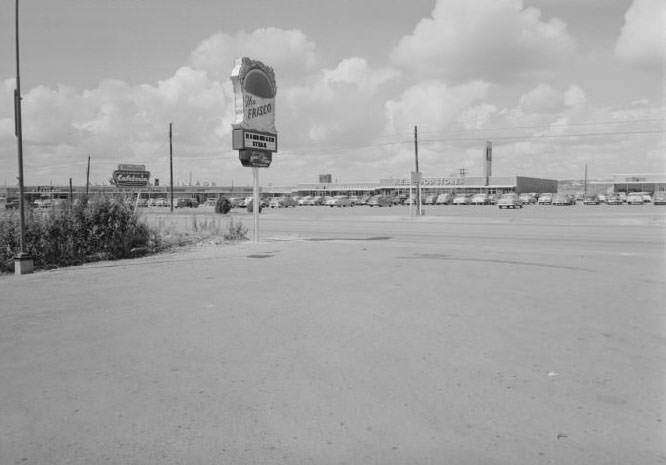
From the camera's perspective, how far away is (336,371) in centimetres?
521

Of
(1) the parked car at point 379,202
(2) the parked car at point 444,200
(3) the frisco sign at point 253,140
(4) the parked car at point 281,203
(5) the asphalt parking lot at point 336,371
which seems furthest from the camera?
(2) the parked car at point 444,200

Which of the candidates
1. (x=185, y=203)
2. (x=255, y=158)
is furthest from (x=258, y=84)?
(x=185, y=203)

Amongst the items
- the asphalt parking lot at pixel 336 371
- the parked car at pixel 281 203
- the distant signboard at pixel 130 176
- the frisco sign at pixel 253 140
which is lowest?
the asphalt parking lot at pixel 336 371

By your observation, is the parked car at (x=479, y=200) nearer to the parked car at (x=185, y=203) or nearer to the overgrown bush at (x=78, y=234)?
the parked car at (x=185, y=203)

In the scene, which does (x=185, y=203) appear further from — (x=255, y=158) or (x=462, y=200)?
(x=255, y=158)

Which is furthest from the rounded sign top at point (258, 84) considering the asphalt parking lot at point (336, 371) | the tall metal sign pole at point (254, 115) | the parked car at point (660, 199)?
the parked car at point (660, 199)

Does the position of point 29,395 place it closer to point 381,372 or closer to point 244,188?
point 381,372

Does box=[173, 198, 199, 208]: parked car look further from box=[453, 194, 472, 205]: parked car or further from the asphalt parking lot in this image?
the asphalt parking lot

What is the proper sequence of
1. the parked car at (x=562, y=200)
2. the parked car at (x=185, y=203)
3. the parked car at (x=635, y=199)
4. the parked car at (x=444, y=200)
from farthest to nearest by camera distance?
the parked car at (x=444, y=200) < the parked car at (x=185, y=203) < the parked car at (x=635, y=199) < the parked car at (x=562, y=200)

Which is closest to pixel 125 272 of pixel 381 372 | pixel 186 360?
pixel 186 360

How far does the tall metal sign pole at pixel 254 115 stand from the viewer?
1875cm

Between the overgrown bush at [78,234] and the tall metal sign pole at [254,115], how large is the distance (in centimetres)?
442

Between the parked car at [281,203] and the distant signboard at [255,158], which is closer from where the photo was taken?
the distant signboard at [255,158]

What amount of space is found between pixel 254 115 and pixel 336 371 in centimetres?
1555
